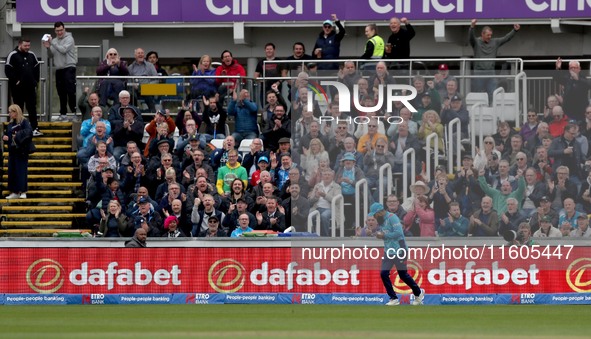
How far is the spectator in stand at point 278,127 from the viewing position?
3048 cm

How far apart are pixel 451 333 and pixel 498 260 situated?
6375 millimetres

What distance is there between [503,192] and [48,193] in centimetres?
971

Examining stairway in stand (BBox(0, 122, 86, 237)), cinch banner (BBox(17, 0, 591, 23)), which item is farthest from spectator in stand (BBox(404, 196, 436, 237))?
cinch banner (BBox(17, 0, 591, 23))

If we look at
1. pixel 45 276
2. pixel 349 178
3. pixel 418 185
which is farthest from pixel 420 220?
pixel 45 276

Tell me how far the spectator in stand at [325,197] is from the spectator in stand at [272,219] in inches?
24.5

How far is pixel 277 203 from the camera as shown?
28328mm

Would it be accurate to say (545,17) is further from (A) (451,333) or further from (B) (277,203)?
(A) (451,333)

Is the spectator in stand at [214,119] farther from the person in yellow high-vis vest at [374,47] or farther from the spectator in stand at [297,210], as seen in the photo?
the spectator in stand at [297,210]

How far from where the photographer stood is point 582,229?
2659 centimetres

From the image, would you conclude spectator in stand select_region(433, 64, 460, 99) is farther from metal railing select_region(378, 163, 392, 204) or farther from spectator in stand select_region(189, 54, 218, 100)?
spectator in stand select_region(189, 54, 218, 100)

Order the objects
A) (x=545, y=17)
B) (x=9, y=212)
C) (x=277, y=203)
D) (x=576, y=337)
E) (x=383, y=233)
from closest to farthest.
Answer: (x=576, y=337), (x=383, y=233), (x=277, y=203), (x=9, y=212), (x=545, y=17)

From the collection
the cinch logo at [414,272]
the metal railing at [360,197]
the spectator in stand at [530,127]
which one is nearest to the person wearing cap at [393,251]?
the cinch logo at [414,272]

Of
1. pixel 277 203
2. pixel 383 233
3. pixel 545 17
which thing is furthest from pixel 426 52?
pixel 383 233

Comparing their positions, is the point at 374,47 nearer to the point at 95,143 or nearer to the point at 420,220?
the point at 420,220
